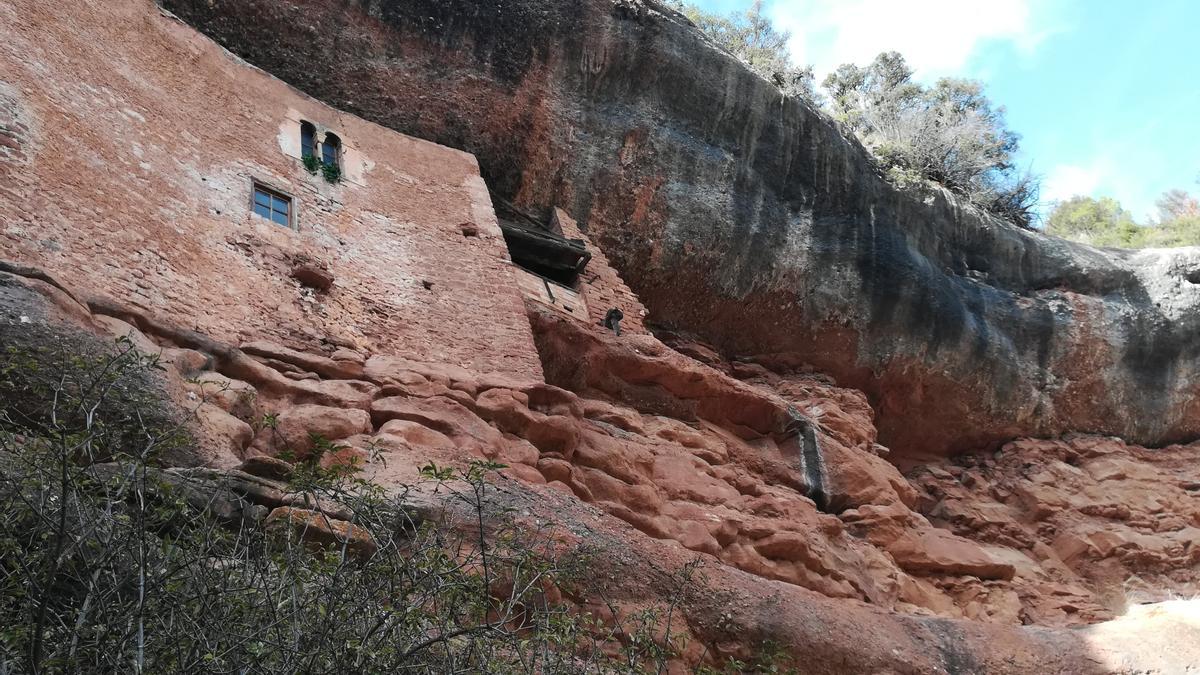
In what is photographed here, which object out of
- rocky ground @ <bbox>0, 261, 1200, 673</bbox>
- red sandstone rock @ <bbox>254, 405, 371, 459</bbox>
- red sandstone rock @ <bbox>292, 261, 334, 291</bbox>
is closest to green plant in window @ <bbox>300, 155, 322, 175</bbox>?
red sandstone rock @ <bbox>292, 261, 334, 291</bbox>

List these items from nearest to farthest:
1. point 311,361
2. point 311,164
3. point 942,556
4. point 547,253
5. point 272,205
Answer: point 311,361, point 272,205, point 311,164, point 942,556, point 547,253

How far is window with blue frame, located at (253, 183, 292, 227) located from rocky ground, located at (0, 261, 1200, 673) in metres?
1.87

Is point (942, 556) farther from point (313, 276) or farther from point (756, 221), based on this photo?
point (313, 276)

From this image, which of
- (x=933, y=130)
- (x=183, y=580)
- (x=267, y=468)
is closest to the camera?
(x=183, y=580)

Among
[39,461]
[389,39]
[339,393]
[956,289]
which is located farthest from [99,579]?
[956,289]

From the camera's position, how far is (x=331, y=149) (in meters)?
12.4

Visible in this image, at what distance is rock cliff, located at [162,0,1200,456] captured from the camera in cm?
1462

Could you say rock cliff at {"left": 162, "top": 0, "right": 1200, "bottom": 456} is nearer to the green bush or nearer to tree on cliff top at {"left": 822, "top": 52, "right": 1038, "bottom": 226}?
tree on cliff top at {"left": 822, "top": 52, "right": 1038, "bottom": 226}

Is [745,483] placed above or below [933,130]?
below

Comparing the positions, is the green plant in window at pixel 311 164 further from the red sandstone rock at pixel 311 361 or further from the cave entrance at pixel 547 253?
the red sandstone rock at pixel 311 361

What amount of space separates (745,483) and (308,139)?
5.50 m

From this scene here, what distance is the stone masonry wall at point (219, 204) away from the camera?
882cm

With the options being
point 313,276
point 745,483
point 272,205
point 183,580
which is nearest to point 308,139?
point 272,205

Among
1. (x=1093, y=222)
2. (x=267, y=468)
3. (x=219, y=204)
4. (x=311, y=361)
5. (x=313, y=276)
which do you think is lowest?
(x=267, y=468)
